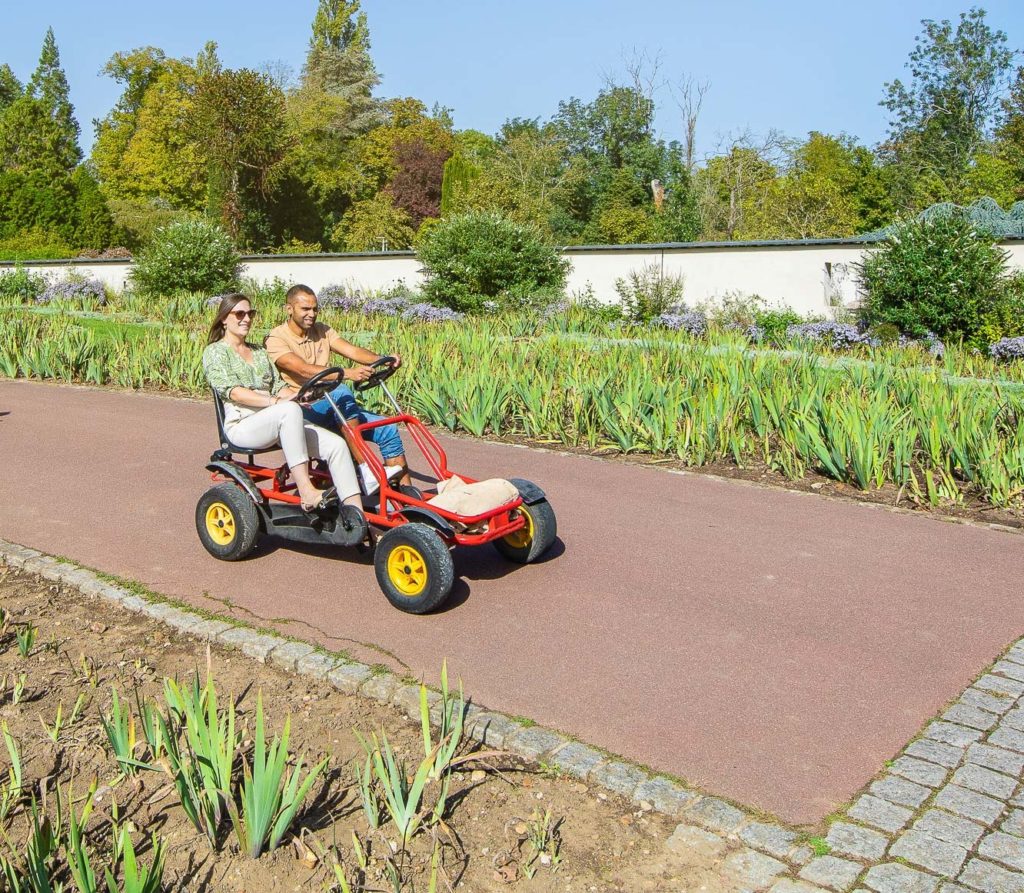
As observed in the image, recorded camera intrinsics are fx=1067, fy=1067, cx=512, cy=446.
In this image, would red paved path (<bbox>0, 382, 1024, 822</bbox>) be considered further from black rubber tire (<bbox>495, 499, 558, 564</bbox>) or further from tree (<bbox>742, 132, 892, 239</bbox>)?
tree (<bbox>742, 132, 892, 239</bbox>)

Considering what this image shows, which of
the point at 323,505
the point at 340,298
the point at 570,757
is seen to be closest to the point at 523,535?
the point at 323,505

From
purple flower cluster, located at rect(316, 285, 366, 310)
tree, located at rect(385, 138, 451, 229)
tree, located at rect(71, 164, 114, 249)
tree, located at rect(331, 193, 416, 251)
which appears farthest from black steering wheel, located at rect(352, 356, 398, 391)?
tree, located at rect(385, 138, 451, 229)

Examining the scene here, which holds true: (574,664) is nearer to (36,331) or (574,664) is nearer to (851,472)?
(851,472)

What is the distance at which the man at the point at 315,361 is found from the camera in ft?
19.8

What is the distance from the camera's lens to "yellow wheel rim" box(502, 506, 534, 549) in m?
5.54

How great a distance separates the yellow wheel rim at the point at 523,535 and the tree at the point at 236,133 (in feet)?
131

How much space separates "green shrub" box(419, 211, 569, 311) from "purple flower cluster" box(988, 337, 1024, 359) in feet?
32.1

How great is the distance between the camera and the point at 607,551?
6109mm

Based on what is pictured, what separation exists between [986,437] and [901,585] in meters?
2.24

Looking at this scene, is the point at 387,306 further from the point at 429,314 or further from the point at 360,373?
the point at 360,373

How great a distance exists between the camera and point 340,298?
83.3 ft

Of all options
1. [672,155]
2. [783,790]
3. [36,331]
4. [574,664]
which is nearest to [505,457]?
[574,664]

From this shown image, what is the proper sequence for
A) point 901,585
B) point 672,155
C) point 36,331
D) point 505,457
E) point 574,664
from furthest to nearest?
1. point 672,155
2. point 36,331
3. point 505,457
4. point 901,585
5. point 574,664

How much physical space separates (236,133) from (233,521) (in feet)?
131
